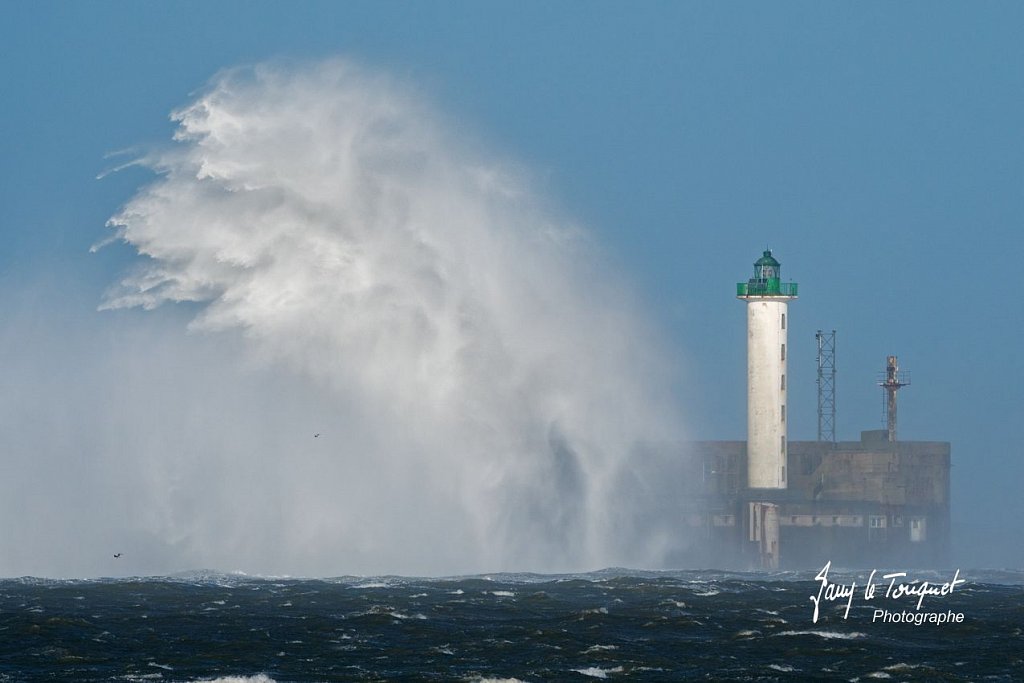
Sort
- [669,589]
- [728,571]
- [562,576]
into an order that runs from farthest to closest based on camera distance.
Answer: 1. [728,571]
2. [562,576]
3. [669,589]

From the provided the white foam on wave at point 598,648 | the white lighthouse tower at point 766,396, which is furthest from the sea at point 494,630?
the white lighthouse tower at point 766,396

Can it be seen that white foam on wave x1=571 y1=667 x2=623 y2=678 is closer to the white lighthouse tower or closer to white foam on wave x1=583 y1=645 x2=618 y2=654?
white foam on wave x1=583 y1=645 x2=618 y2=654

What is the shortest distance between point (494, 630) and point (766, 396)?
135 ft

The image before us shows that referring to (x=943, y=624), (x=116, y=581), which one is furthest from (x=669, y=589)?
(x=116, y=581)

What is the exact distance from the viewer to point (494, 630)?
199 ft

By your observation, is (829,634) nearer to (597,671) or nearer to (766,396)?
(597,671)

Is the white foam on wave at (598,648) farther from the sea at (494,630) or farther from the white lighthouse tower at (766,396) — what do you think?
the white lighthouse tower at (766,396)

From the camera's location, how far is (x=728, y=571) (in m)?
96.9

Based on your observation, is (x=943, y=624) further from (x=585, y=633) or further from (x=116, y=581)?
(x=116, y=581)

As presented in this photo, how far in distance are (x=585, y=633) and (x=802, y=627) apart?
708cm

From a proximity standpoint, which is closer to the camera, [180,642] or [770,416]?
[180,642]

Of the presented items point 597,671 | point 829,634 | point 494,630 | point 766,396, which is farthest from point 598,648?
point 766,396

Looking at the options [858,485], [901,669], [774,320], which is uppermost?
[774,320]

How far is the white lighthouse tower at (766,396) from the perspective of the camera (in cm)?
9912
